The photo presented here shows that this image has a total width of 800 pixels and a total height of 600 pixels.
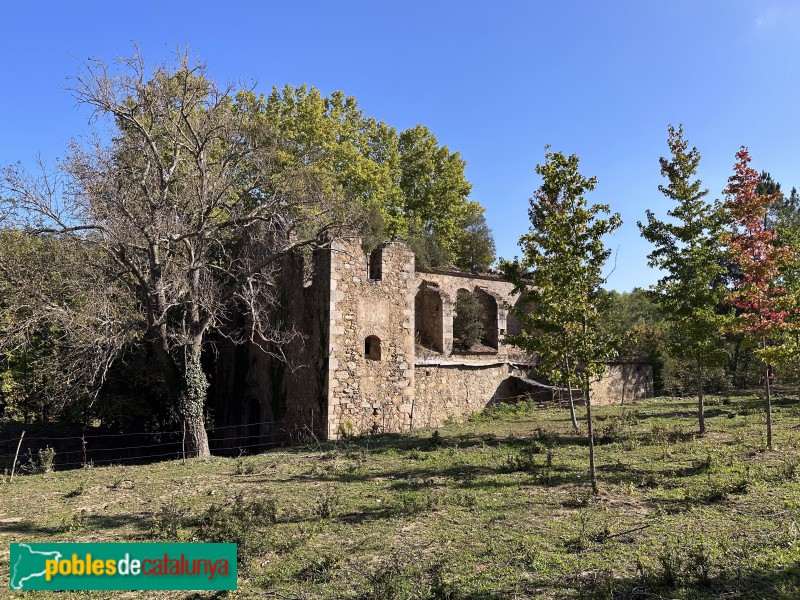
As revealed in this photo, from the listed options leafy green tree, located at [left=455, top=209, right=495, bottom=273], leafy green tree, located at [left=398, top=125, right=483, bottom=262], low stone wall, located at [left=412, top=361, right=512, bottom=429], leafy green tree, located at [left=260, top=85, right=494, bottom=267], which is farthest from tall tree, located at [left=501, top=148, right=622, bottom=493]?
leafy green tree, located at [left=455, top=209, right=495, bottom=273]

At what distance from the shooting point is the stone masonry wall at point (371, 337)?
16625mm

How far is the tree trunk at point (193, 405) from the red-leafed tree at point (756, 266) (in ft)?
41.2

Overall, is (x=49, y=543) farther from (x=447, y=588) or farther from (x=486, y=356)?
(x=486, y=356)

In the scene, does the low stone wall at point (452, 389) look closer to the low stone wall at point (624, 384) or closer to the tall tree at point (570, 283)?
the low stone wall at point (624, 384)

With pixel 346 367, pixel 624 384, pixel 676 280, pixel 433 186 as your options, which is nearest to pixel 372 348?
pixel 346 367

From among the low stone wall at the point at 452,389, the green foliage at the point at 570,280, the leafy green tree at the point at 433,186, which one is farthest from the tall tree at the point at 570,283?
the leafy green tree at the point at 433,186

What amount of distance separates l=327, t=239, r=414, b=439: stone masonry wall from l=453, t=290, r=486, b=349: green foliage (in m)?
9.90

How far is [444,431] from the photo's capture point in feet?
57.5

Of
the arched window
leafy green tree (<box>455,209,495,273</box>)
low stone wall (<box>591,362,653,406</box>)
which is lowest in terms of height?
low stone wall (<box>591,362,653,406</box>)

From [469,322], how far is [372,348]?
35.6ft

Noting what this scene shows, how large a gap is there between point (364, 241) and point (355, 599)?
72.0ft

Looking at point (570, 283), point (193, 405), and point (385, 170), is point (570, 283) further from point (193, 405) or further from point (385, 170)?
point (385, 170)

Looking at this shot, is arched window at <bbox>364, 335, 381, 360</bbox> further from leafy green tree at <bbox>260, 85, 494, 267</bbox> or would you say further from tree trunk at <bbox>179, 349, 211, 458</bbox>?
leafy green tree at <bbox>260, 85, 494, 267</bbox>

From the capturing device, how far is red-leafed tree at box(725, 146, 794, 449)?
12266 mm
